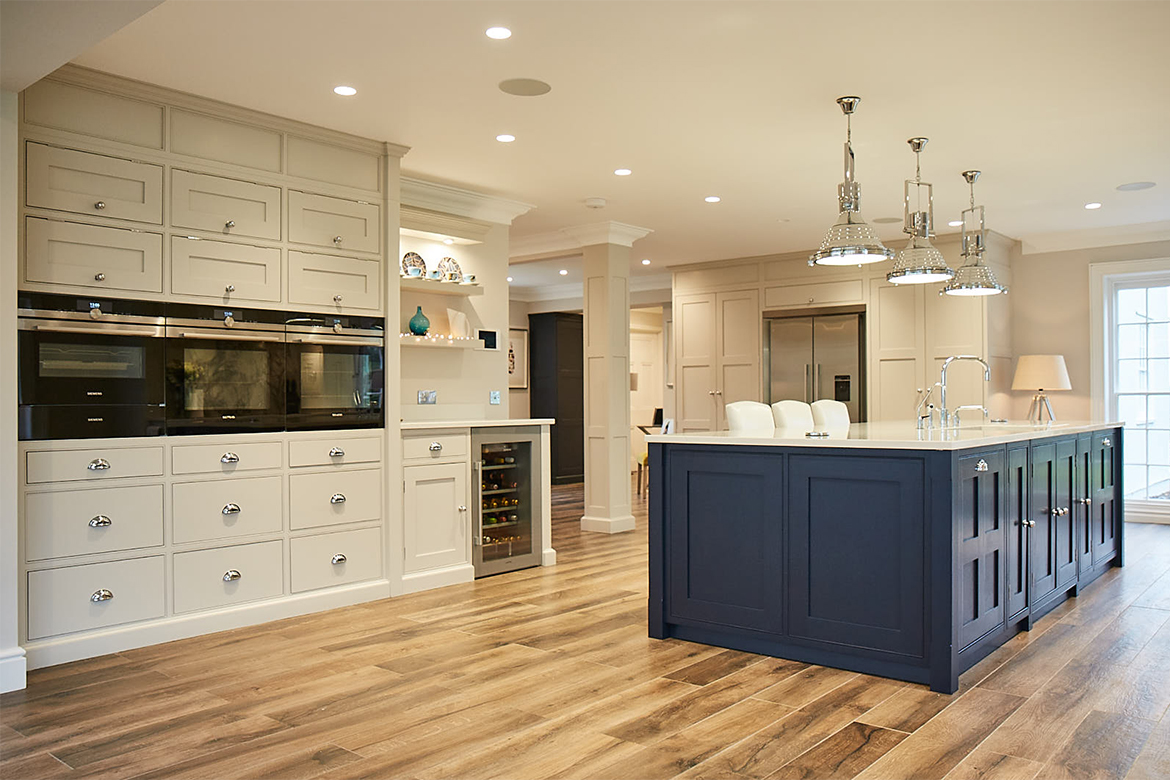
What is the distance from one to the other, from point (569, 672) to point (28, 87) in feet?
10.5

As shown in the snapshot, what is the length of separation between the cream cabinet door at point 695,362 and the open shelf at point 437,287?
3555mm

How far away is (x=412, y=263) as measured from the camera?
5574 millimetres

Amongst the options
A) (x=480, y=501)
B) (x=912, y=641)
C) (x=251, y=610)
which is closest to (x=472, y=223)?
(x=480, y=501)

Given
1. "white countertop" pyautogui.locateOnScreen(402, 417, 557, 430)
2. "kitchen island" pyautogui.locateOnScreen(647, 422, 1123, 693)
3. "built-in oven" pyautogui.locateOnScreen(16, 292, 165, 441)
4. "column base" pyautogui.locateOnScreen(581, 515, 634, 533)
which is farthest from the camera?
"column base" pyautogui.locateOnScreen(581, 515, 634, 533)

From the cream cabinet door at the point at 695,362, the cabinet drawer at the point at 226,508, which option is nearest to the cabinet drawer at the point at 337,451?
the cabinet drawer at the point at 226,508

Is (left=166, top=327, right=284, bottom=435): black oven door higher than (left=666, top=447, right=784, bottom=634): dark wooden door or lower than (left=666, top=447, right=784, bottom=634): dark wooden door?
higher

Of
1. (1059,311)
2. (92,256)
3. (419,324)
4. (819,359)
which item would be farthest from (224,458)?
(1059,311)

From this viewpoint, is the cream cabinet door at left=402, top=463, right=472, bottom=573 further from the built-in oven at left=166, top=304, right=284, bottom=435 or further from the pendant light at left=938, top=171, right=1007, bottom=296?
the pendant light at left=938, top=171, right=1007, bottom=296

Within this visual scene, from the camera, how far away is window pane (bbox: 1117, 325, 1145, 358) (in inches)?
300

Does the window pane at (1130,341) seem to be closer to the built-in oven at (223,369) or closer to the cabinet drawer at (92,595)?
the built-in oven at (223,369)

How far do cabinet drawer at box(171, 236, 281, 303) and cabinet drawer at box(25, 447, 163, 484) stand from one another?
753mm

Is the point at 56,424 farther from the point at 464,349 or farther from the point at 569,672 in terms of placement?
the point at 464,349

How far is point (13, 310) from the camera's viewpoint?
3373 millimetres

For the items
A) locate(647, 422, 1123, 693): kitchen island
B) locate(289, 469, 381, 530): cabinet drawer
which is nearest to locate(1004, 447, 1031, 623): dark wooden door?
locate(647, 422, 1123, 693): kitchen island
